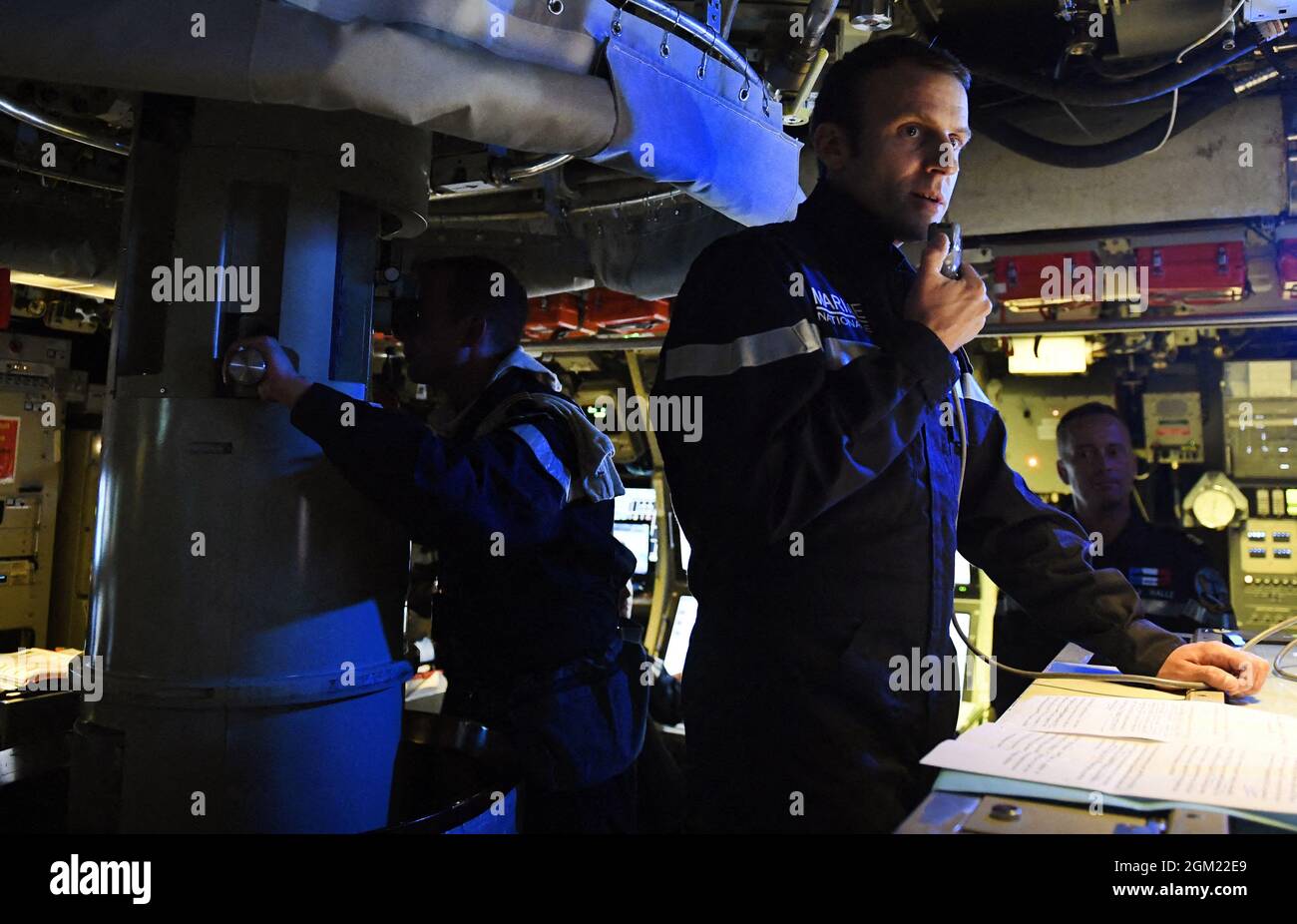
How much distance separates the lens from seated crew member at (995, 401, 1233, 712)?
359cm

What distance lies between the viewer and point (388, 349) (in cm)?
551

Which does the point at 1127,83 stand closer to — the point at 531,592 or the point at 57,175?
the point at 531,592

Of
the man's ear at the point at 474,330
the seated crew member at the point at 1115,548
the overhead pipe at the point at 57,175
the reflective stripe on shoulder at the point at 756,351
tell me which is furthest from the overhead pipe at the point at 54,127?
the seated crew member at the point at 1115,548

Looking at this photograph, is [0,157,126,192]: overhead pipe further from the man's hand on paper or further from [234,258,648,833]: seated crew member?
the man's hand on paper

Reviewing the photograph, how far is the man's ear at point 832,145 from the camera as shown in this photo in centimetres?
164

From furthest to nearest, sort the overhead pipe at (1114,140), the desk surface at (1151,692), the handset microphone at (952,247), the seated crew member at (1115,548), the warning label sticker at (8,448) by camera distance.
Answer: the warning label sticker at (8,448)
the seated crew member at (1115,548)
the overhead pipe at (1114,140)
the handset microphone at (952,247)
the desk surface at (1151,692)

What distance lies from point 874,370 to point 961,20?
2.69 metres

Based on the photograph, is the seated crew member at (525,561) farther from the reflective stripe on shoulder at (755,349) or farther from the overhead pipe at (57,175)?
the overhead pipe at (57,175)

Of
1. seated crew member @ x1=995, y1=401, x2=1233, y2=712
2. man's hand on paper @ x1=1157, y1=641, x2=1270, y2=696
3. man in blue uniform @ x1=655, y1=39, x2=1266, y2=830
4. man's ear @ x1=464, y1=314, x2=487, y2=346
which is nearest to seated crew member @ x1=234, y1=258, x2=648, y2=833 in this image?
man's ear @ x1=464, y1=314, x2=487, y2=346

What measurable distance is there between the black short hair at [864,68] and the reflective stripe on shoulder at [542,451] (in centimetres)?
84
